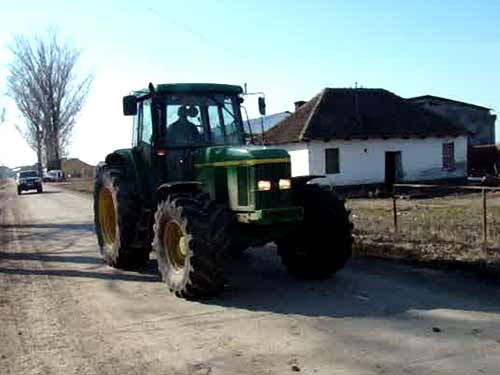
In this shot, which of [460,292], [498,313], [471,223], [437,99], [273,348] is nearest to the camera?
[273,348]

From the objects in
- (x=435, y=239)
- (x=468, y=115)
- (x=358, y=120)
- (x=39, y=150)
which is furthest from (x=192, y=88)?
(x=39, y=150)

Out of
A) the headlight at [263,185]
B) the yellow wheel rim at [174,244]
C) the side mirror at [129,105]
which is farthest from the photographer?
the side mirror at [129,105]

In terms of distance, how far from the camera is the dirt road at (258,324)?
18.8 feet

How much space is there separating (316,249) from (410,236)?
4280 millimetres

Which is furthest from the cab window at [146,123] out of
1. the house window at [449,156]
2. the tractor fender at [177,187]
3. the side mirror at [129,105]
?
the house window at [449,156]

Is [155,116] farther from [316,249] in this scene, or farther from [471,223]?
[471,223]

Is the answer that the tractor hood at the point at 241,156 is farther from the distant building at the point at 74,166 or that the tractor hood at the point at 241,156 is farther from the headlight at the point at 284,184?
the distant building at the point at 74,166

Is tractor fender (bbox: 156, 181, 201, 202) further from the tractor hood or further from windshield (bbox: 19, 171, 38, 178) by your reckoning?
windshield (bbox: 19, 171, 38, 178)

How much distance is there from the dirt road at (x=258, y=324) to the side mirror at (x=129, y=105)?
7.62 ft

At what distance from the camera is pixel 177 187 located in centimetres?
868

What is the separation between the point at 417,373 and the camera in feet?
17.4

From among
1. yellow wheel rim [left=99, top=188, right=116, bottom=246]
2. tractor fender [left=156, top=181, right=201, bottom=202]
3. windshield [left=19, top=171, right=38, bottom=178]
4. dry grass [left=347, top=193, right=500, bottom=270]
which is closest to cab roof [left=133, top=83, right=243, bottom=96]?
tractor fender [left=156, top=181, right=201, bottom=202]

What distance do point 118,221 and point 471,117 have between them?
45.6 m

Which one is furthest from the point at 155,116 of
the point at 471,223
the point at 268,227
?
the point at 471,223
